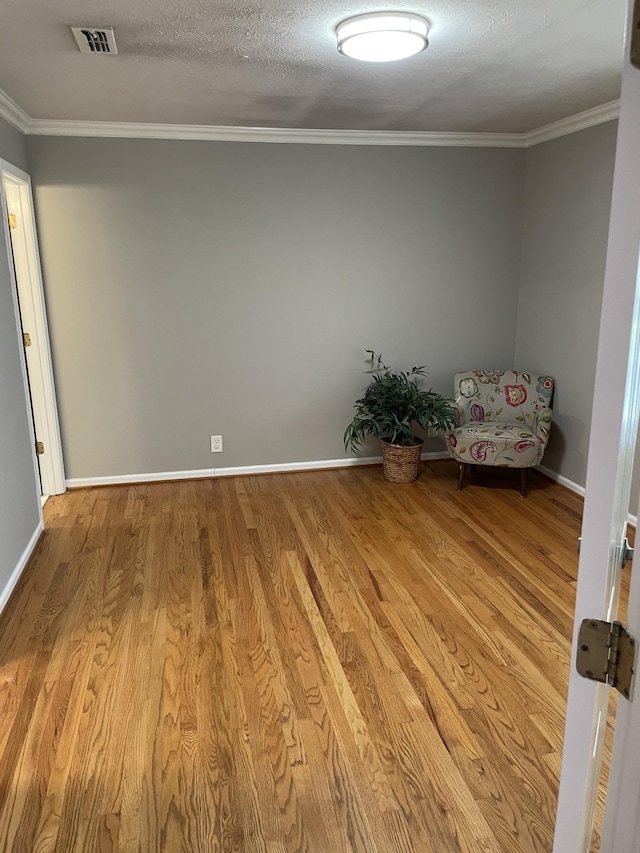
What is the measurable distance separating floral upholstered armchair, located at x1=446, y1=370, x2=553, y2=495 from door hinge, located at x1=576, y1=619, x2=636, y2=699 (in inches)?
128

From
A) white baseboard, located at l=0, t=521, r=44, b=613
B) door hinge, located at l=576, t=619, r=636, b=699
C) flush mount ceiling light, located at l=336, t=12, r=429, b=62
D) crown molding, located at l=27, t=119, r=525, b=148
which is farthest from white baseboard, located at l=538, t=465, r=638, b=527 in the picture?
door hinge, located at l=576, t=619, r=636, b=699

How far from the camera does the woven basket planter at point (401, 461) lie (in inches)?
169

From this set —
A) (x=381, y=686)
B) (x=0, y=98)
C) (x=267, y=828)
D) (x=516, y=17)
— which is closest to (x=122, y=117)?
(x=0, y=98)

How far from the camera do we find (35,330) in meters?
3.91

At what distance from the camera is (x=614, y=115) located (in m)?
3.46

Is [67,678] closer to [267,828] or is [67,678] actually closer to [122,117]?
[267,828]

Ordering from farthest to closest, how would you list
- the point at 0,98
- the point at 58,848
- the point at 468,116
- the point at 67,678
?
the point at 468,116 → the point at 0,98 → the point at 67,678 → the point at 58,848

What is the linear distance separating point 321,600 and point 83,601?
1097 mm

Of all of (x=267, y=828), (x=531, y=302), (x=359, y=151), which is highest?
(x=359, y=151)

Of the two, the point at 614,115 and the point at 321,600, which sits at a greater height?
the point at 614,115

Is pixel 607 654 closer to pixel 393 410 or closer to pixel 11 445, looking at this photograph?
pixel 11 445

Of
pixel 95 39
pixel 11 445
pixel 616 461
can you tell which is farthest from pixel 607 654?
pixel 11 445

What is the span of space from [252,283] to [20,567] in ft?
7.52

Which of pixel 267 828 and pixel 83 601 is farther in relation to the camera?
pixel 83 601
